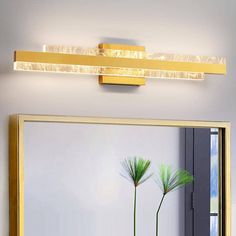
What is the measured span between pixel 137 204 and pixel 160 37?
44cm

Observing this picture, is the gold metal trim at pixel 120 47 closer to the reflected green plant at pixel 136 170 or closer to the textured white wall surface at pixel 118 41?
the textured white wall surface at pixel 118 41

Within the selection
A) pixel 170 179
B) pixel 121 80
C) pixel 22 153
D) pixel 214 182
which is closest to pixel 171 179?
pixel 170 179

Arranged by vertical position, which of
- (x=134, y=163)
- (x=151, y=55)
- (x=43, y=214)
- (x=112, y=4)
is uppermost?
(x=112, y=4)

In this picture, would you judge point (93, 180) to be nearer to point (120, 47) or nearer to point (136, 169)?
point (136, 169)

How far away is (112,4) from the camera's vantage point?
167cm

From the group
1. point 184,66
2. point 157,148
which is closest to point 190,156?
point 157,148

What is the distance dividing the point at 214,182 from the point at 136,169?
23cm

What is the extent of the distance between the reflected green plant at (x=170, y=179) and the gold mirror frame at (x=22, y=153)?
0.37 feet

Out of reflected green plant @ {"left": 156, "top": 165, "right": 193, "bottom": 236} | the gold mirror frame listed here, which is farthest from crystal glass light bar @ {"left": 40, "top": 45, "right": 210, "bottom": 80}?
reflected green plant @ {"left": 156, "top": 165, "right": 193, "bottom": 236}

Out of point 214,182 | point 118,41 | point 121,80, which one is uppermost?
point 118,41

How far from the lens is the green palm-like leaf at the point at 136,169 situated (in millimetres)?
1615

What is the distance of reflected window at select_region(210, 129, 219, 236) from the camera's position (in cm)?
171

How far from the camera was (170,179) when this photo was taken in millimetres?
1656

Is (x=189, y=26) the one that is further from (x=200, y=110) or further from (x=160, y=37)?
(x=200, y=110)
